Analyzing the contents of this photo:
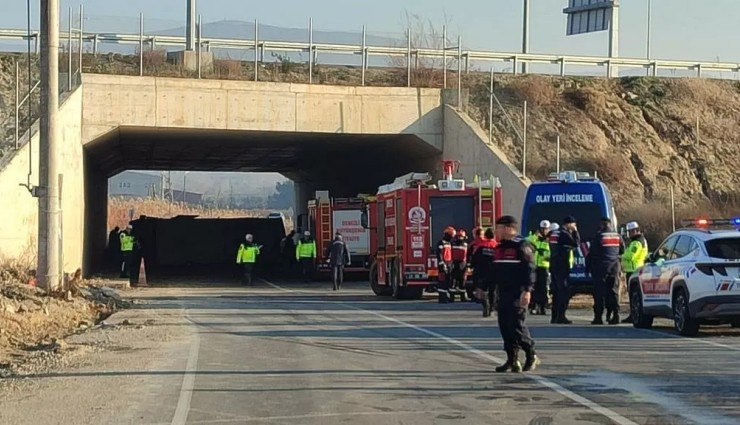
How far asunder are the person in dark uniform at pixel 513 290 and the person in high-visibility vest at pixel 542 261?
771 centimetres

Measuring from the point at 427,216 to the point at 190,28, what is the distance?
14.5 meters

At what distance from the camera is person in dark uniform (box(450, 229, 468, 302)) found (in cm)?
2652

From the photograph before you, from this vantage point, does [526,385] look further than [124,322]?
No

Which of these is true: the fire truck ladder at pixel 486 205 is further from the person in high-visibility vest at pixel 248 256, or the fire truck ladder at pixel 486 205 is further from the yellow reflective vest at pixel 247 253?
the yellow reflective vest at pixel 247 253

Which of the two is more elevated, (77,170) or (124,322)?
(77,170)

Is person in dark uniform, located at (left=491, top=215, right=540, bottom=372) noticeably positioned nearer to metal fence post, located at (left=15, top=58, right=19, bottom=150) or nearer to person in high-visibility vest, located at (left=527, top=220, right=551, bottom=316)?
person in high-visibility vest, located at (left=527, top=220, right=551, bottom=316)

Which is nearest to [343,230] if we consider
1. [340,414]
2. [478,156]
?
[478,156]

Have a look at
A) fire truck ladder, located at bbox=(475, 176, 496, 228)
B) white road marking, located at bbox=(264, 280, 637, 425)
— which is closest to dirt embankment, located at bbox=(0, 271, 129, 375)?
white road marking, located at bbox=(264, 280, 637, 425)

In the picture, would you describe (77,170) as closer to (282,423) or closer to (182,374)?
(182,374)

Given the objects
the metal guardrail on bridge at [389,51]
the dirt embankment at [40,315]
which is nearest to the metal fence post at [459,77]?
the metal guardrail on bridge at [389,51]

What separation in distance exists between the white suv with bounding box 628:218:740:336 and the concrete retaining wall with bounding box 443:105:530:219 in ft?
48.9

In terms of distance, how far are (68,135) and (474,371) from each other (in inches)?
910

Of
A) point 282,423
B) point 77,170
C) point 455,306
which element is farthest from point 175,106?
point 282,423

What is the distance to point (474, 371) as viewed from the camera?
13328 millimetres
